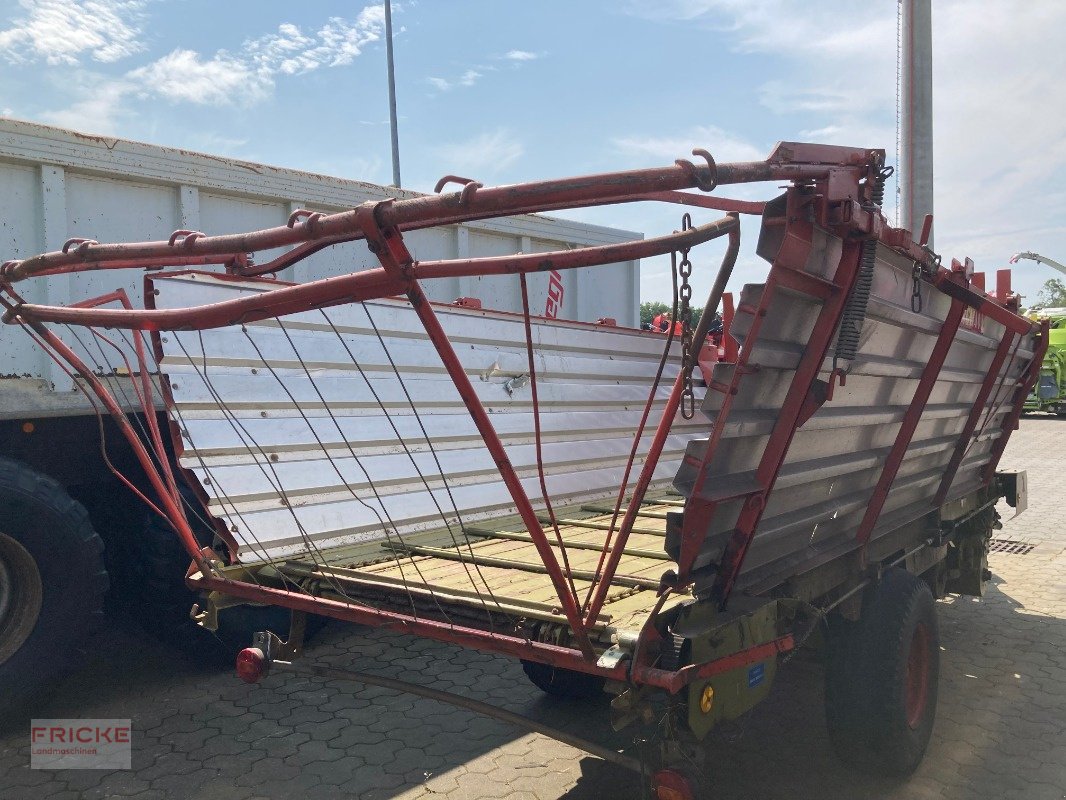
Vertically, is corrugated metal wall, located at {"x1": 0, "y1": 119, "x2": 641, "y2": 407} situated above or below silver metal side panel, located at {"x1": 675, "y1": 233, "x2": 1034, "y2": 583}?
above

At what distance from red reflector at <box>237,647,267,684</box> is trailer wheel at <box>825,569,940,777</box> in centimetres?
222

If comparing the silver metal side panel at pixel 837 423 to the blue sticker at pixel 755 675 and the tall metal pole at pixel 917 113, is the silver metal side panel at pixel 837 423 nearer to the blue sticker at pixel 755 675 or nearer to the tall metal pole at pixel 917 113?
the blue sticker at pixel 755 675

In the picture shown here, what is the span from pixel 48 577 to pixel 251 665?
4.78 feet

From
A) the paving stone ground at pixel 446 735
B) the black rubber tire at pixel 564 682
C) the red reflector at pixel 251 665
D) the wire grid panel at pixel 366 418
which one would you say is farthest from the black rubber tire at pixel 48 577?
the black rubber tire at pixel 564 682

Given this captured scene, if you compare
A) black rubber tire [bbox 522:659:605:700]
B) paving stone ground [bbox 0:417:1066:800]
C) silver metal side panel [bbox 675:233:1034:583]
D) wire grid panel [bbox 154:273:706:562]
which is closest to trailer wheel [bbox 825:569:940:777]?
paving stone ground [bbox 0:417:1066:800]

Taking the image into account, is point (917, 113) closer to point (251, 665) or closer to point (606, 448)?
point (606, 448)

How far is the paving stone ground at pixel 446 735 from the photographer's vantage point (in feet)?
11.5

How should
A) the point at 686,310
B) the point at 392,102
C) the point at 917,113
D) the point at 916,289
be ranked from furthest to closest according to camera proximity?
the point at 392,102
the point at 917,113
the point at 916,289
the point at 686,310

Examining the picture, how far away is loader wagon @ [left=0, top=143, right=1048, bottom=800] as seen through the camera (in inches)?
90.5

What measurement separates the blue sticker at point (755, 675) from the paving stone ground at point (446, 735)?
0.61 ft

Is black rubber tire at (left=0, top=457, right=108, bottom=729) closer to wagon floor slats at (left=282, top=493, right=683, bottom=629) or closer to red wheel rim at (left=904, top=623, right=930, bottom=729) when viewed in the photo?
wagon floor slats at (left=282, top=493, right=683, bottom=629)

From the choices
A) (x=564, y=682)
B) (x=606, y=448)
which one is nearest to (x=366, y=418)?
(x=564, y=682)

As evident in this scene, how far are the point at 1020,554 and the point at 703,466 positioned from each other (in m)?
6.87

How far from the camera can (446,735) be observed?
4055 millimetres
